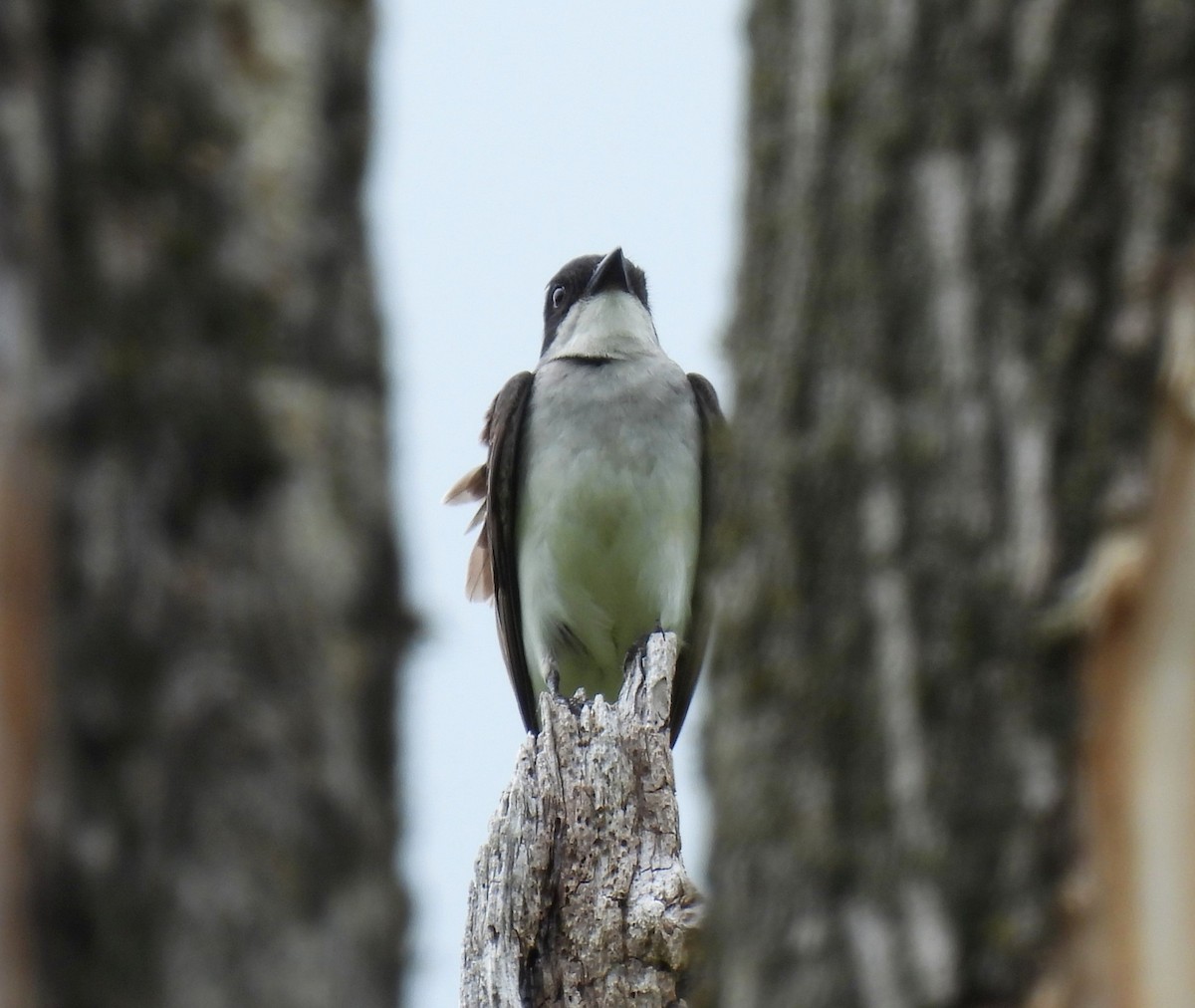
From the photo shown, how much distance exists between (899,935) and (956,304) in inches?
33.2

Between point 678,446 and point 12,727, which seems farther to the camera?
point 678,446

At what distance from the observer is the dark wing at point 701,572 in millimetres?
8625

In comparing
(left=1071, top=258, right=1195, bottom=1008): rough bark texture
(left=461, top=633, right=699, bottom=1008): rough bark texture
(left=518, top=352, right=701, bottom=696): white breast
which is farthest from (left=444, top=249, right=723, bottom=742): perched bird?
(left=1071, top=258, right=1195, bottom=1008): rough bark texture

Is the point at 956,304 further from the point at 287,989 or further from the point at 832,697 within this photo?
the point at 287,989

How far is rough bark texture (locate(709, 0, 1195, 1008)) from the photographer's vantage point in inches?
84.3

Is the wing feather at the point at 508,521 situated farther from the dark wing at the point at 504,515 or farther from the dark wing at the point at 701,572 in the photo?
the dark wing at the point at 701,572


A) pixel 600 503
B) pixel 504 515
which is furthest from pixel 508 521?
pixel 600 503

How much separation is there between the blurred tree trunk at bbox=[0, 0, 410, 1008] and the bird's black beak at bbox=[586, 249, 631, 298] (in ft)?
21.7

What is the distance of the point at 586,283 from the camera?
9375 millimetres

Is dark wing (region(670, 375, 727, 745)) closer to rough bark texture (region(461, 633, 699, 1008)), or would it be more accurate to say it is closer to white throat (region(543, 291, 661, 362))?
white throat (region(543, 291, 661, 362))

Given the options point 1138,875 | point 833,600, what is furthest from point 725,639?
point 1138,875

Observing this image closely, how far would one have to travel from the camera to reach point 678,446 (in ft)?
27.9

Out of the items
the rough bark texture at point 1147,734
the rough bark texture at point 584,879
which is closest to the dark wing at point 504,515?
the rough bark texture at point 584,879

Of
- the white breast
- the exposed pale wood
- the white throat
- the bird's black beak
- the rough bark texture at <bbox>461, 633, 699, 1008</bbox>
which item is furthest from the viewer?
the bird's black beak
